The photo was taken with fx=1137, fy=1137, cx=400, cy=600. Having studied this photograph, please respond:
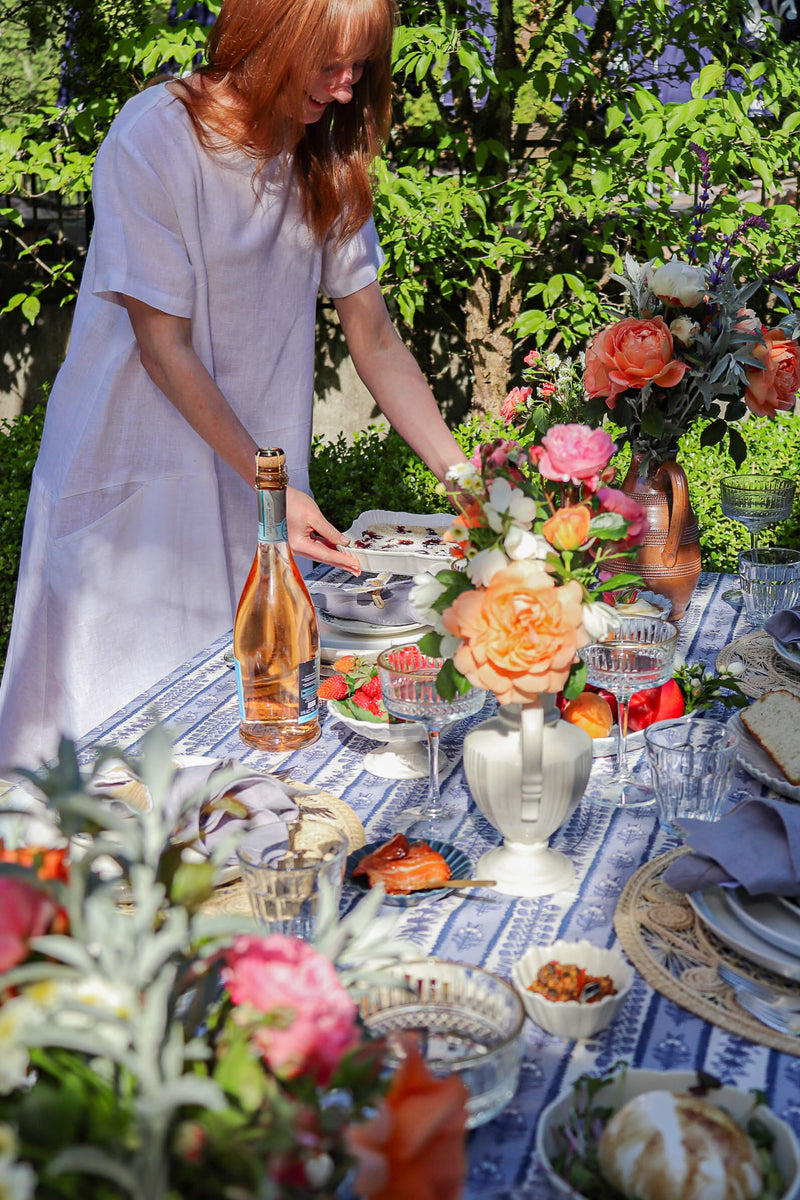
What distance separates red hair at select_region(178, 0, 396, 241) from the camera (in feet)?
5.73

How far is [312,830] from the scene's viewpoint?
4.03ft

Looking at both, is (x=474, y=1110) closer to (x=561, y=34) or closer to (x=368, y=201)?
(x=368, y=201)

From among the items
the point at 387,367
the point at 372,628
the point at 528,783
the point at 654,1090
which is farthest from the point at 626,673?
the point at 387,367

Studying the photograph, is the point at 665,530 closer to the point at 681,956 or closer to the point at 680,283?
the point at 680,283

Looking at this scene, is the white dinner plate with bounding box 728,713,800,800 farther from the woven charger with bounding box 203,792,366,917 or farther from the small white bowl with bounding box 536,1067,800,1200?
the small white bowl with bounding box 536,1067,800,1200

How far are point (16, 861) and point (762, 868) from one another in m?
0.67

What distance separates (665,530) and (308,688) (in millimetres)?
694

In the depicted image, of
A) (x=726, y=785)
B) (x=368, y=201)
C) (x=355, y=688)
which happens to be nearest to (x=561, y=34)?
(x=368, y=201)

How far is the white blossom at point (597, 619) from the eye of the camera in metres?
1.11

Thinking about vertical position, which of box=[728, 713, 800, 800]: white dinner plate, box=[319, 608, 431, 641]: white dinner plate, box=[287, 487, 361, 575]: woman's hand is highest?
box=[287, 487, 361, 575]: woman's hand

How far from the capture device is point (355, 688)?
62.7 inches

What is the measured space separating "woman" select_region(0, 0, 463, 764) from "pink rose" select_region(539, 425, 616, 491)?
67 cm

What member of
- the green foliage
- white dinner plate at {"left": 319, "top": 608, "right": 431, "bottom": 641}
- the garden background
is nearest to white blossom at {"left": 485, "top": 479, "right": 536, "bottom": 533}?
white dinner plate at {"left": 319, "top": 608, "right": 431, "bottom": 641}

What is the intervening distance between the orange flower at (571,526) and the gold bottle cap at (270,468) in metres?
0.44
